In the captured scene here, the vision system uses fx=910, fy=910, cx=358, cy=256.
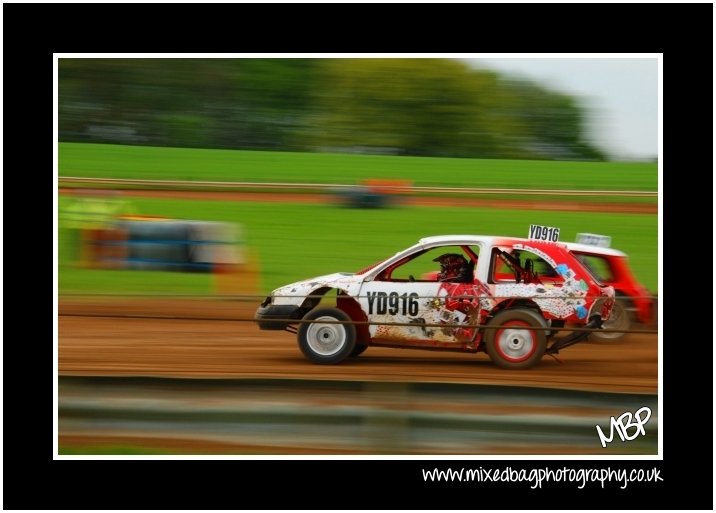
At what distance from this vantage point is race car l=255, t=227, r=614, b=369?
9641 millimetres

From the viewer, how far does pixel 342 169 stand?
1688 cm

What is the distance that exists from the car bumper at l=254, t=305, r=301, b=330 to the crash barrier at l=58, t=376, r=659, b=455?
4.60 ft

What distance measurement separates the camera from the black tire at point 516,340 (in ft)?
31.6

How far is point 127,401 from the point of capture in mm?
7945

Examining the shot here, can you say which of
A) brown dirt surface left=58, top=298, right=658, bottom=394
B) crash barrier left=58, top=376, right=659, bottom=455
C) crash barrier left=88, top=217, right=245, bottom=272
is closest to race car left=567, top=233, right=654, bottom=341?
brown dirt surface left=58, top=298, right=658, bottom=394

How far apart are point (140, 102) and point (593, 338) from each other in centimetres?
943

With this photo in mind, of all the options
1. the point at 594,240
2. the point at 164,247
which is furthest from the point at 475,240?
the point at 164,247

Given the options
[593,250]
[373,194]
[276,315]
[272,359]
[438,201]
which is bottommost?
[272,359]

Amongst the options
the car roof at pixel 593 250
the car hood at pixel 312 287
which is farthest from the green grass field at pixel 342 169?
the car hood at pixel 312 287

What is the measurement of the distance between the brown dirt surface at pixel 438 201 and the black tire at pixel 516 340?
7.13 m

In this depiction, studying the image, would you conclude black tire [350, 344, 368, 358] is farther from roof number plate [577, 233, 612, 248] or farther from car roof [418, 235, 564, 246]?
roof number plate [577, 233, 612, 248]

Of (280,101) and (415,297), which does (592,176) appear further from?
(415,297)

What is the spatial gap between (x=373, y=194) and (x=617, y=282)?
6163 millimetres

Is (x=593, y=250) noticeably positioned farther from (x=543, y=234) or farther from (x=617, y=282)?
(x=543, y=234)
